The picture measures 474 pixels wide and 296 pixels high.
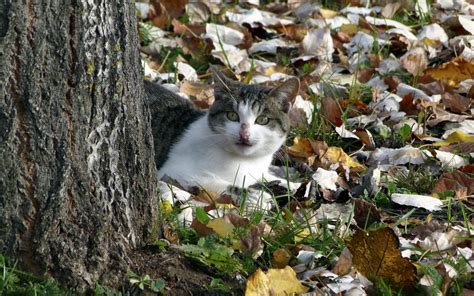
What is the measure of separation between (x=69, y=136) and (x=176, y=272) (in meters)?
0.57

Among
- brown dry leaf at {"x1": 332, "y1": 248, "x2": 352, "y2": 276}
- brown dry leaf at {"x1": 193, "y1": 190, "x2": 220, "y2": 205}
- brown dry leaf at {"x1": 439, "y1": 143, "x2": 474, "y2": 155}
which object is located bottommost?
brown dry leaf at {"x1": 439, "y1": 143, "x2": 474, "y2": 155}

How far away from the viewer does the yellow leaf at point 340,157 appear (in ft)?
14.2

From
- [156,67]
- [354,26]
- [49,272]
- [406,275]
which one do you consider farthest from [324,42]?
A: [49,272]

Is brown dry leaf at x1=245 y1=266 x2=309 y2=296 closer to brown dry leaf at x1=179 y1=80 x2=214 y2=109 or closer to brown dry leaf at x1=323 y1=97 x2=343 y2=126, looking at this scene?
brown dry leaf at x1=323 y1=97 x2=343 y2=126

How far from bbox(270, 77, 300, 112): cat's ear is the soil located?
5.74 ft

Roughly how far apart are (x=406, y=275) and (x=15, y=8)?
142cm

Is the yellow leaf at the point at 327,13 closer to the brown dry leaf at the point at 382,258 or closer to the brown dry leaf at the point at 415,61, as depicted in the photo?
the brown dry leaf at the point at 415,61

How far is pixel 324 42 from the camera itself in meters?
5.79

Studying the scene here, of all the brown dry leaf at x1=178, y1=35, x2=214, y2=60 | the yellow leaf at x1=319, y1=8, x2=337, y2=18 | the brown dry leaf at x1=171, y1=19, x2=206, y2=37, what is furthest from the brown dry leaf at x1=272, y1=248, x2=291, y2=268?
the yellow leaf at x1=319, y1=8, x2=337, y2=18

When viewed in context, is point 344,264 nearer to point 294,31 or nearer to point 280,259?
point 280,259

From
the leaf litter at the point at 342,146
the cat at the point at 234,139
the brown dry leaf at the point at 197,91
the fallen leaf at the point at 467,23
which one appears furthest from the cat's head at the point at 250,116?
the fallen leaf at the point at 467,23

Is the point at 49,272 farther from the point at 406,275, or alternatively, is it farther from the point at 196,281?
the point at 406,275

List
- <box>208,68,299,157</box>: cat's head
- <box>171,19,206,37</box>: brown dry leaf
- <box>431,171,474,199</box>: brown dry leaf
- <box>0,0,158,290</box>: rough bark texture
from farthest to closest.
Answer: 1. <box>171,19,206,37</box>: brown dry leaf
2. <box>208,68,299,157</box>: cat's head
3. <box>431,171,474,199</box>: brown dry leaf
4. <box>0,0,158,290</box>: rough bark texture

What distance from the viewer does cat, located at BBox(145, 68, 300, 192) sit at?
4414 mm
